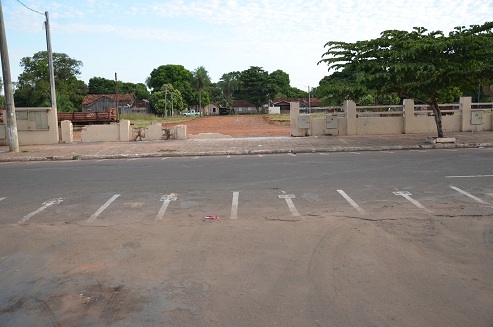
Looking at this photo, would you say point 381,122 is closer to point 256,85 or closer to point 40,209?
point 40,209

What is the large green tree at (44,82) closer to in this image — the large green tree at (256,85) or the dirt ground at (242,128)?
the dirt ground at (242,128)

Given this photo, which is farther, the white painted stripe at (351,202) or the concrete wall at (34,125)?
the concrete wall at (34,125)

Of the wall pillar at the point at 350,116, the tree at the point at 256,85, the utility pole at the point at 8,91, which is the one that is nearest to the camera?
the utility pole at the point at 8,91

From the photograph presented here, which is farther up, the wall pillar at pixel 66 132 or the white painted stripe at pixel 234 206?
the wall pillar at pixel 66 132

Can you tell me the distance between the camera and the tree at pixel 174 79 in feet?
361

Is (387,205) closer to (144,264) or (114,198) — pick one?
(144,264)

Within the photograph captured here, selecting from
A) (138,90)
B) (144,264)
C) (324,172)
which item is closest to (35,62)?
(138,90)

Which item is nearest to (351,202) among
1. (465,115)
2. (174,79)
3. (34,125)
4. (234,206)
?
(234,206)

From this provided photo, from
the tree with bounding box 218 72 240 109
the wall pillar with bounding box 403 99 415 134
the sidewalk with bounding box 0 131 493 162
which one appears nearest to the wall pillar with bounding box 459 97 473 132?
the sidewalk with bounding box 0 131 493 162

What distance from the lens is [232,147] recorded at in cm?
2011

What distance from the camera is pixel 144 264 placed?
590cm

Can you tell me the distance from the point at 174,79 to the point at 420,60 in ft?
318

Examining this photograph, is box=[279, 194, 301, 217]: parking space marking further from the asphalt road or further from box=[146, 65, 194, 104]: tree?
box=[146, 65, 194, 104]: tree

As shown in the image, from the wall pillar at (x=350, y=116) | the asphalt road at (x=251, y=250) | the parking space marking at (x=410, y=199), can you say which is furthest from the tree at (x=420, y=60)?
the parking space marking at (x=410, y=199)
